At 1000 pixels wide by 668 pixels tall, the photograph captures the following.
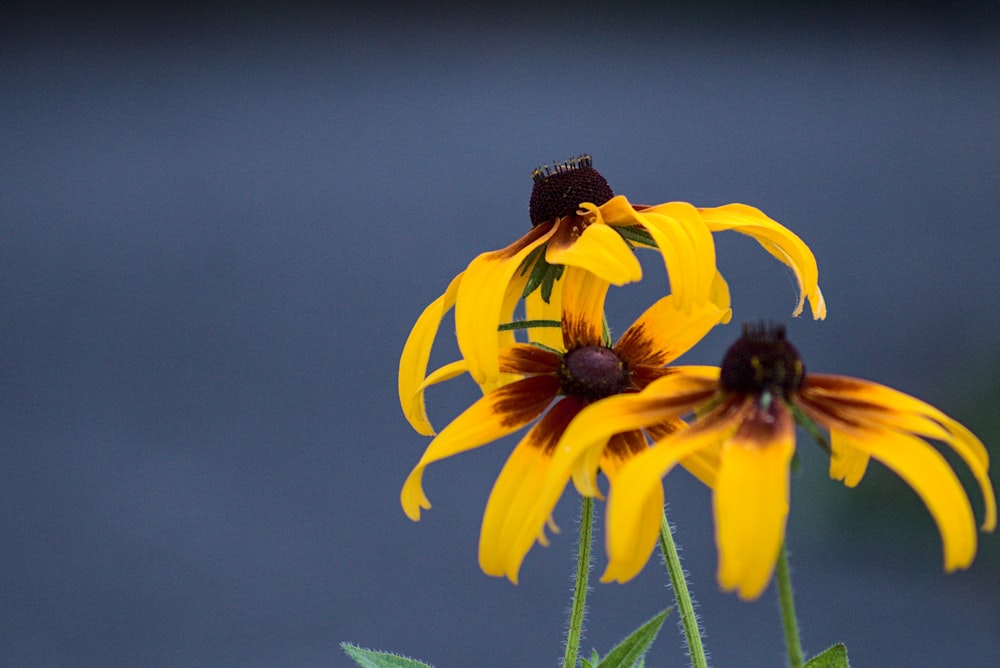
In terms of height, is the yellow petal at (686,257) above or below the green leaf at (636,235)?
below

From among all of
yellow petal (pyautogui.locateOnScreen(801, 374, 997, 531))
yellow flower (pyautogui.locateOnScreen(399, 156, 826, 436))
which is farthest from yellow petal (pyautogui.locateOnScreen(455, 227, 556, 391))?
yellow petal (pyautogui.locateOnScreen(801, 374, 997, 531))

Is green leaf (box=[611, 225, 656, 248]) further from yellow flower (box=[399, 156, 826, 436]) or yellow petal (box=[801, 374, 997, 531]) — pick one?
yellow petal (box=[801, 374, 997, 531])

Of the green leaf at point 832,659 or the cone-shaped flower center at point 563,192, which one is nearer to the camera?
the green leaf at point 832,659

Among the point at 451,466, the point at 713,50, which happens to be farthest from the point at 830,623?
the point at 713,50

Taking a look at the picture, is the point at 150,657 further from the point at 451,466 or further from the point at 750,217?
the point at 750,217

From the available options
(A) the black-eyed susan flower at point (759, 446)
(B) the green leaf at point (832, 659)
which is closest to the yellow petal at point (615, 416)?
(A) the black-eyed susan flower at point (759, 446)

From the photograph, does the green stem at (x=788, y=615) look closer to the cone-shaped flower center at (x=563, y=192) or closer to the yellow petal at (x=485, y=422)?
the yellow petal at (x=485, y=422)
